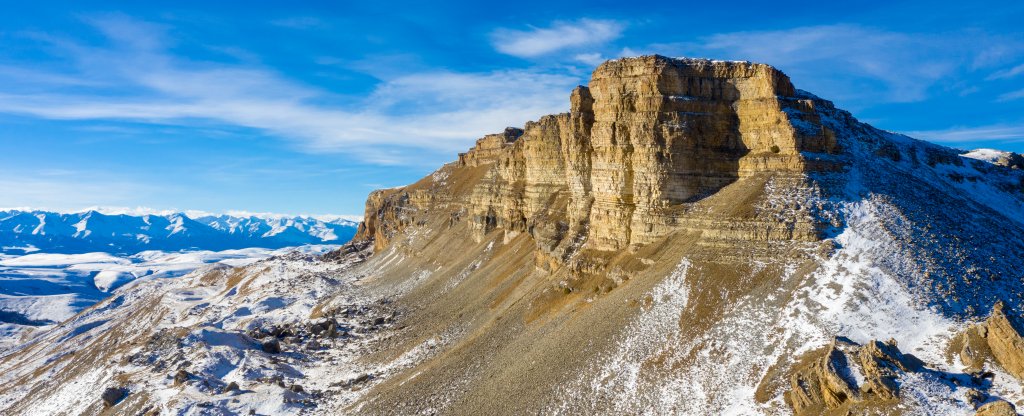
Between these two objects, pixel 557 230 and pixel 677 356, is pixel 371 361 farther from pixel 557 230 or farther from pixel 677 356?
Result: pixel 677 356

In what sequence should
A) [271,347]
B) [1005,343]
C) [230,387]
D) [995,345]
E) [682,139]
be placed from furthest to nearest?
A: 1. [271,347]
2. [682,139]
3. [230,387]
4. [995,345]
5. [1005,343]

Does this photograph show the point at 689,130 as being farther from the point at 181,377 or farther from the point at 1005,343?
the point at 181,377

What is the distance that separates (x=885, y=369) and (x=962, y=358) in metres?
4.41

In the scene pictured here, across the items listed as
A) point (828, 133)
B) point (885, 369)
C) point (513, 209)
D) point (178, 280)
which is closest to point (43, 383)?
point (513, 209)

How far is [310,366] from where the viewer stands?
49500 mm

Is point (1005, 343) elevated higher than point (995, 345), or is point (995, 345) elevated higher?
point (1005, 343)

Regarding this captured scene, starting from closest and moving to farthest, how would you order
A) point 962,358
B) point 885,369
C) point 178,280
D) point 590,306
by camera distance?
point 885,369 < point 962,358 < point 590,306 < point 178,280

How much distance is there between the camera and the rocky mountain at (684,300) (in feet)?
84.3

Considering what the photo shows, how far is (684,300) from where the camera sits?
3388cm

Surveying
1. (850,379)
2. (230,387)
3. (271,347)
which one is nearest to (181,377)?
(230,387)

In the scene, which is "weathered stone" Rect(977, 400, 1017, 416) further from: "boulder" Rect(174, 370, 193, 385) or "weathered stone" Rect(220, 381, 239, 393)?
"boulder" Rect(174, 370, 193, 385)

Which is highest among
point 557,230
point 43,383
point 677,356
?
point 557,230

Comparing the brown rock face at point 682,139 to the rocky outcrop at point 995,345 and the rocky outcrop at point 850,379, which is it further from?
the rocky outcrop at point 850,379

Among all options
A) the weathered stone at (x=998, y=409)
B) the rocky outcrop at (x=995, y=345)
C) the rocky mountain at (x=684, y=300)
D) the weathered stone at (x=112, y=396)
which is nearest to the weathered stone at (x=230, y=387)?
the rocky mountain at (x=684, y=300)
